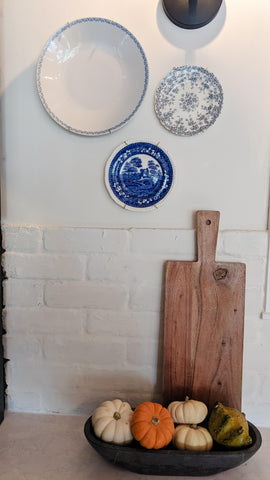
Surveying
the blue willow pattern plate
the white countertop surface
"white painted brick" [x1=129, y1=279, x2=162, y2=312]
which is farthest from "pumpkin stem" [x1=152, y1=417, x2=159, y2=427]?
the blue willow pattern plate

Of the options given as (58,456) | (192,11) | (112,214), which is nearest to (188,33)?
(192,11)

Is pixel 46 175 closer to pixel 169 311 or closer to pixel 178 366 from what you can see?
pixel 169 311

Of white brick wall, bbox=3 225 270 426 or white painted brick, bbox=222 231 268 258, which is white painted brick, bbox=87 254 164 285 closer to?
white brick wall, bbox=3 225 270 426

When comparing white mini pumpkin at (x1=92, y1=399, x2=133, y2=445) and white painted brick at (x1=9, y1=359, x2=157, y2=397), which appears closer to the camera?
white mini pumpkin at (x1=92, y1=399, x2=133, y2=445)

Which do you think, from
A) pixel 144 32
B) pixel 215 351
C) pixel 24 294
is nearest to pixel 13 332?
pixel 24 294

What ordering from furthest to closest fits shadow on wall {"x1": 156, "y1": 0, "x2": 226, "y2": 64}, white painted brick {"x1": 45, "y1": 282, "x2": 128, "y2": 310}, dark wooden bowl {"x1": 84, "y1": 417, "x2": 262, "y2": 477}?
white painted brick {"x1": 45, "y1": 282, "x2": 128, "y2": 310} < shadow on wall {"x1": 156, "y1": 0, "x2": 226, "y2": 64} < dark wooden bowl {"x1": 84, "y1": 417, "x2": 262, "y2": 477}

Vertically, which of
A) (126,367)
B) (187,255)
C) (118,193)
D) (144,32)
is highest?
(144,32)

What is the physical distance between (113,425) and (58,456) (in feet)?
0.66

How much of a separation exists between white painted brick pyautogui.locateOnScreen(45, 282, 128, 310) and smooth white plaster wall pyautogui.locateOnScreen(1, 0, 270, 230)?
19cm

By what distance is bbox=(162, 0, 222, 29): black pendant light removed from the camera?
0.84 metres

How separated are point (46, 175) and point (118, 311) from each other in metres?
0.46

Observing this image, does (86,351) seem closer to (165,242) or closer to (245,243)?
(165,242)

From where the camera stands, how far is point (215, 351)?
37.0 inches

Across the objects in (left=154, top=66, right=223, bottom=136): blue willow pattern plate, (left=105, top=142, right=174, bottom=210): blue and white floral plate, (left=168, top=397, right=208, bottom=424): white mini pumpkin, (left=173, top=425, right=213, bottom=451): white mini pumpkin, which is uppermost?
(left=154, top=66, right=223, bottom=136): blue willow pattern plate
